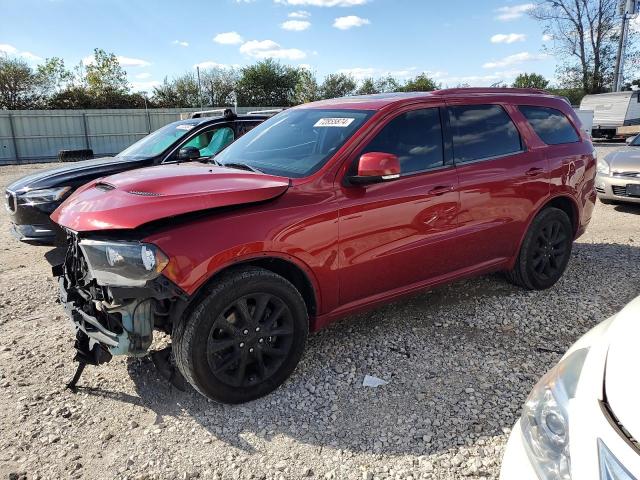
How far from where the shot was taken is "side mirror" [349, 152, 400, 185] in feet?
10.2

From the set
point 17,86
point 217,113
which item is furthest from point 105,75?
point 217,113

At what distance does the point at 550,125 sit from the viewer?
473 cm

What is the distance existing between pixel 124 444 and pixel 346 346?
168cm

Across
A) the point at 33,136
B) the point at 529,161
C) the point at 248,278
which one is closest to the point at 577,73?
the point at 33,136

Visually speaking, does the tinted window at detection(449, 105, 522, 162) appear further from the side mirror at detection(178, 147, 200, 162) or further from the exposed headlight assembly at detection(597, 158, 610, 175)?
the exposed headlight assembly at detection(597, 158, 610, 175)

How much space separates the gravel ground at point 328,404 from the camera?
2578mm

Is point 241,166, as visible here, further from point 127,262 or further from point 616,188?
point 616,188

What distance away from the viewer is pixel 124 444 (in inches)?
107

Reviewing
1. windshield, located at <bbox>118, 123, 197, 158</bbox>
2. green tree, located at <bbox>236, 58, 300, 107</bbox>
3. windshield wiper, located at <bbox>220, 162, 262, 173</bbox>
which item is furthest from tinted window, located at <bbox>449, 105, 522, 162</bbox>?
green tree, located at <bbox>236, 58, 300, 107</bbox>

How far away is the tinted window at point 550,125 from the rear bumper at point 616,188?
400 cm

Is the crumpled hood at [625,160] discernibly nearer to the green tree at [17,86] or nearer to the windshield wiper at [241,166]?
the windshield wiper at [241,166]

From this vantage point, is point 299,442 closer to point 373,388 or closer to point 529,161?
point 373,388

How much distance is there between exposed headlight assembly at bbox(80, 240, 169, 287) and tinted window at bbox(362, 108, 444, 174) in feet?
5.33

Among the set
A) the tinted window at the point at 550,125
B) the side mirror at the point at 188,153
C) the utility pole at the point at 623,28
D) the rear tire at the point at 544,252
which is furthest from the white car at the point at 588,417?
the utility pole at the point at 623,28
